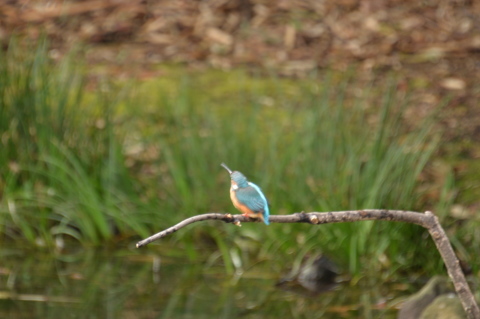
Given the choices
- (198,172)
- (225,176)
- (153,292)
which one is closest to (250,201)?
(153,292)

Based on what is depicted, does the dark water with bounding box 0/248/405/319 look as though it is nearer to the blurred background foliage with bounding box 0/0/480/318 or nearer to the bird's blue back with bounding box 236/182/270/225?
the blurred background foliage with bounding box 0/0/480/318

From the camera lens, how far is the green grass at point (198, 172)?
429 centimetres

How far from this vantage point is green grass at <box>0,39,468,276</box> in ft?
14.1

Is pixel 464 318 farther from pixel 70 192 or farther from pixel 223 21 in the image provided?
pixel 223 21

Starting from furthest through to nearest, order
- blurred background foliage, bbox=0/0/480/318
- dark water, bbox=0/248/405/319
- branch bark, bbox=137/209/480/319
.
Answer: blurred background foliage, bbox=0/0/480/318 < dark water, bbox=0/248/405/319 < branch bark, bbox=137/209/480/319

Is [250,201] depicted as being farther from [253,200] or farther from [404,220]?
[404,220]

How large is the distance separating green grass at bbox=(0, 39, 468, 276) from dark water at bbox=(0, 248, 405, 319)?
0.47ft

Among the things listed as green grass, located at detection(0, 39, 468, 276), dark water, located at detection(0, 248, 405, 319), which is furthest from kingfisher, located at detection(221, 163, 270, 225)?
green grass, located at detection(0, 39, 468, 276)

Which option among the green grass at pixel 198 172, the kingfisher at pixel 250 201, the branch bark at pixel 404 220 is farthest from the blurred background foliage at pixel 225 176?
the kingfisher at pixel 250 201

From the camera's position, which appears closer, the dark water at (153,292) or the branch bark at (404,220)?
the branch bark at (404,220)

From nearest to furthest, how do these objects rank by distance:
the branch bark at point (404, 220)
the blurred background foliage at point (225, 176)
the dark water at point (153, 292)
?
the branch bark at point (404, 220) → the dark water at point (153, 292) → the blurred background foliage at point (225, 176)

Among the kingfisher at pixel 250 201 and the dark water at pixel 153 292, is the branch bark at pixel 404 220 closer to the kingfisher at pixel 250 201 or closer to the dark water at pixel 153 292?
the kingfisher at pixel 250 201

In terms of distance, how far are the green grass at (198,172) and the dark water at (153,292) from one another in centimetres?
14

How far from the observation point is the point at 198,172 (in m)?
4.78
